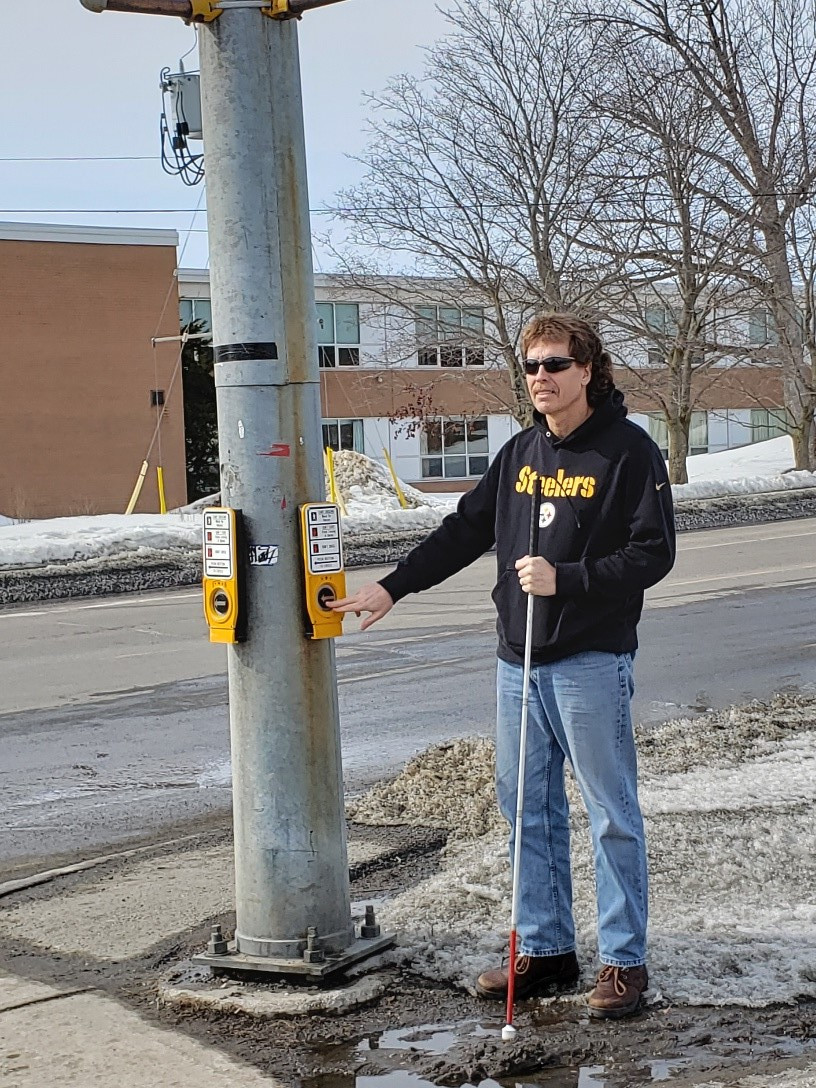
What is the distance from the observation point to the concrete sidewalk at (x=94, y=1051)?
12.4 feet

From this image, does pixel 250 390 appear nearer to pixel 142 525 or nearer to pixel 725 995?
pixel 725 995

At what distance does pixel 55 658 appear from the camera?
12.2 m

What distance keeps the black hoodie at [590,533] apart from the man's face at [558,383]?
0.27 feet

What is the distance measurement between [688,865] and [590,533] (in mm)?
1900

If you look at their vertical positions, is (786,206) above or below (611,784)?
above

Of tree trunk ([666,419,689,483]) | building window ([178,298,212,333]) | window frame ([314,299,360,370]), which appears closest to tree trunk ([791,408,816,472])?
tree trunk ([666,419,689,483])

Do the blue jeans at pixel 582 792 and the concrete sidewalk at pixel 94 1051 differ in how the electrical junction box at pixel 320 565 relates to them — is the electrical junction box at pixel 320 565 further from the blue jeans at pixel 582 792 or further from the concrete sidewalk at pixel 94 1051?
the concrete sidewalk at pixel 94 1051

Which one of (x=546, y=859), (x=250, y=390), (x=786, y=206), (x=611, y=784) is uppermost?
(x=786, y=206)

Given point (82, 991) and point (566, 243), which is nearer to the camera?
point (82, 991)

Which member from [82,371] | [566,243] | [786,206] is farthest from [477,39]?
[82,371]

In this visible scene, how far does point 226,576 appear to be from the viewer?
4.45 m

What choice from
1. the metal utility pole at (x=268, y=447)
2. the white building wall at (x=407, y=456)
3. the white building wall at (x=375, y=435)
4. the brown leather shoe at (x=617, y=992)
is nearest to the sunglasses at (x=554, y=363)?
the metal utility pole at (x=268, y=447)

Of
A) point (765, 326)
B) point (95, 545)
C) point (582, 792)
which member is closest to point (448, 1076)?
point (582, 792)

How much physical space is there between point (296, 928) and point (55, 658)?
8171 mm
